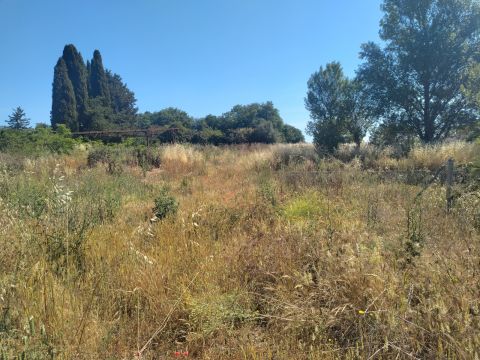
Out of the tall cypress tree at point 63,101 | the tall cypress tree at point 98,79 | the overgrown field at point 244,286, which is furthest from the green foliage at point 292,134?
the overgrown field at point 244,286

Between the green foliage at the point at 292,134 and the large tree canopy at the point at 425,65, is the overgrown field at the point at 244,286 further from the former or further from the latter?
the green foliage at the point at 292,134

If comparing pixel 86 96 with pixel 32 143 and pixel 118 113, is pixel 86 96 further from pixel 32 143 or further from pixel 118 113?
pixel 32 143

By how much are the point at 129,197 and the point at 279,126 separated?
177ft

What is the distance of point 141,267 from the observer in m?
2.76

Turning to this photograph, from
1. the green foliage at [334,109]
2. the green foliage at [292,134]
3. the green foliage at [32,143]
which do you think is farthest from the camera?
the green foliage at [292,134]

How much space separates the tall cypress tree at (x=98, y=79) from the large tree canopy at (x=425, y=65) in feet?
137

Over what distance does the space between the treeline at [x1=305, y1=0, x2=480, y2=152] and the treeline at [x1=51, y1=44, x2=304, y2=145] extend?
14.7 metres

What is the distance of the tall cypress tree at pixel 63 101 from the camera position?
39812mm

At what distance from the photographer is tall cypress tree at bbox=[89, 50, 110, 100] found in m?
48.7

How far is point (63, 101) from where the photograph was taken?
131 feet

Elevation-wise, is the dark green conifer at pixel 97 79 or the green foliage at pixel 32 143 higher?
the dark green conifer at pixel 97 79

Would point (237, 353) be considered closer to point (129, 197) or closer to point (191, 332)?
point (191, 332)

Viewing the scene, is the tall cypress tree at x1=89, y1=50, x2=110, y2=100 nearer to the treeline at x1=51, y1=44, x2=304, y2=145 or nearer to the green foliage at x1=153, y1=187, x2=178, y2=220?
the treeline at x1=51, y1=44, x2=304, y2=145

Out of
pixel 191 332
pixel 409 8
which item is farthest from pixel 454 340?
pixel 409 8
